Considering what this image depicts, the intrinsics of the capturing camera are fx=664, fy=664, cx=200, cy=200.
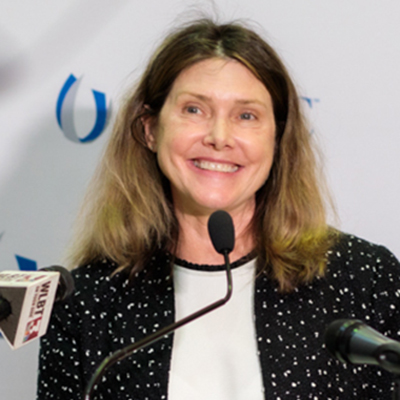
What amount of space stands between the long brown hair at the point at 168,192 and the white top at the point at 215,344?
97mm

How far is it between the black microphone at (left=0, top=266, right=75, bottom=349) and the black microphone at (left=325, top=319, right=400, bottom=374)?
0.38 metres

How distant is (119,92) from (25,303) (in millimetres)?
1052

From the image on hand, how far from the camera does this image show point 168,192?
163 centimetres

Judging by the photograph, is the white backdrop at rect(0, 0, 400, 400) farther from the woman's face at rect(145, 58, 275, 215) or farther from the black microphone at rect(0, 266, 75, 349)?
the black microphone at rect(0, 266, 75, 349)

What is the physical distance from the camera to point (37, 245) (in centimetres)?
189

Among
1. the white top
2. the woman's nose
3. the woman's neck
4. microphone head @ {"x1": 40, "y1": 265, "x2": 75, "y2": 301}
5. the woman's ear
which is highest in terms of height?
the woman's nose

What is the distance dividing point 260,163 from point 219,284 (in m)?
0.28

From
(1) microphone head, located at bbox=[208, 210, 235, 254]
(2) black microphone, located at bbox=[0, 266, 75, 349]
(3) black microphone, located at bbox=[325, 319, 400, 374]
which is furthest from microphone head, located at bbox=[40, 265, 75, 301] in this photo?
(3) black microphone, located at bbox=[325, 319, 400, 374]

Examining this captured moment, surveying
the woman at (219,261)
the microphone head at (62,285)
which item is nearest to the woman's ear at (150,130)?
the woman at (219,261)

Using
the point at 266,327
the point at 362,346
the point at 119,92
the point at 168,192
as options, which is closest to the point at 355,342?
the point at 362,346

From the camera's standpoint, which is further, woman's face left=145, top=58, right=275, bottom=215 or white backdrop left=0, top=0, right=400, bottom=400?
white backdrop left=0, top=0, right=400, bottom=400

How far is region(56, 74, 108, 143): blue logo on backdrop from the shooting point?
72.2 inches

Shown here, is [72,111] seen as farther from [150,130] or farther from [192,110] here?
[192,110]

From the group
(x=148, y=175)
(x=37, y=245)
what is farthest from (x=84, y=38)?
(x=37, y=245)
